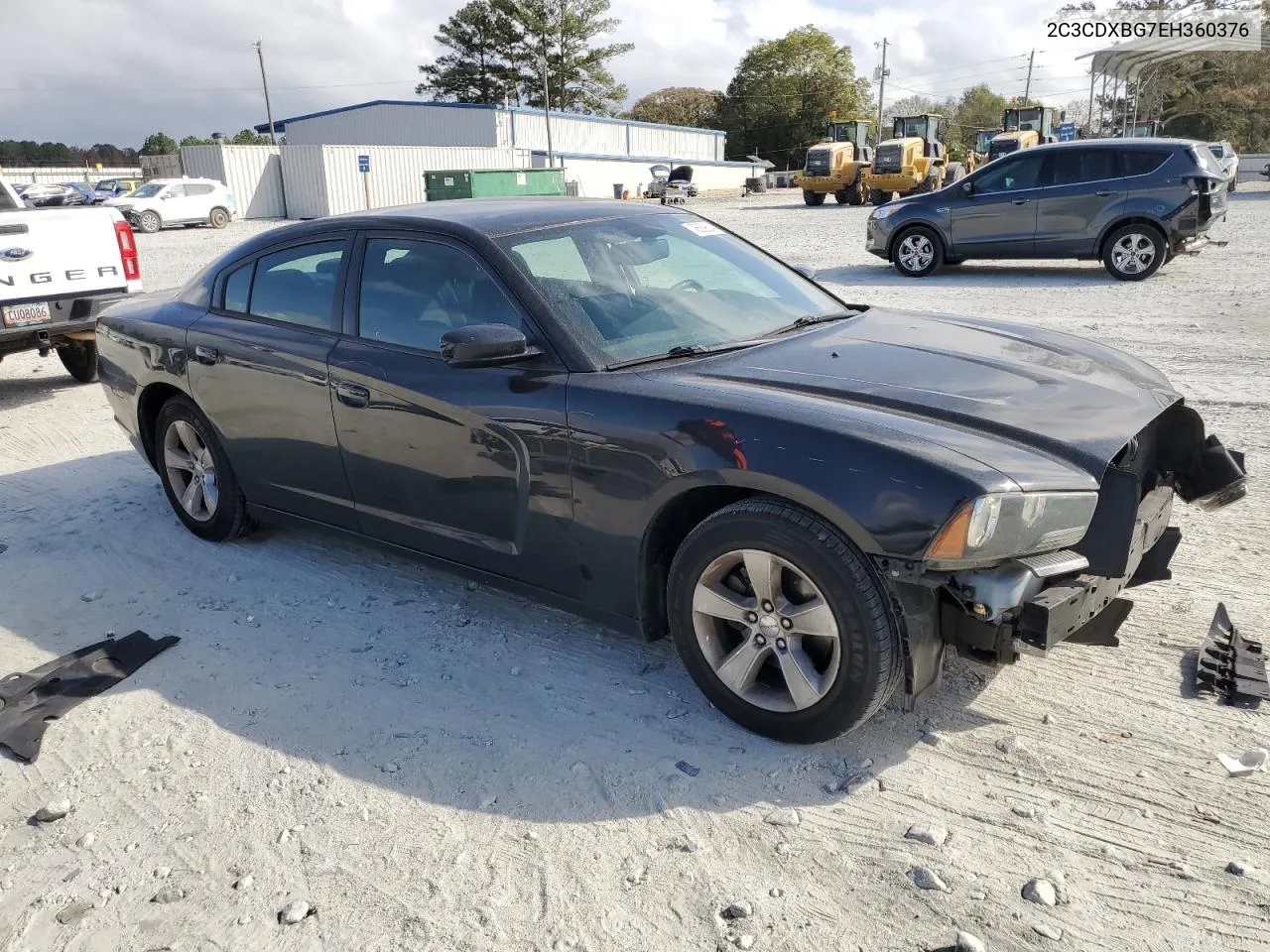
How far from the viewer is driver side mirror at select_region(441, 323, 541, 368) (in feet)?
10.8

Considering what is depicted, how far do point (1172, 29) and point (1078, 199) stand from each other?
2009 inches

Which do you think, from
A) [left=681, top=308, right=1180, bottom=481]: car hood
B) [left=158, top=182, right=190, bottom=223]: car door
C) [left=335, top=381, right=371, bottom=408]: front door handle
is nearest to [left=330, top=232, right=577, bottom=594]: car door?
[left=335, top=381, right=371, bottom=408]: front door handle

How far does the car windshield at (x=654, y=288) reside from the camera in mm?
3566

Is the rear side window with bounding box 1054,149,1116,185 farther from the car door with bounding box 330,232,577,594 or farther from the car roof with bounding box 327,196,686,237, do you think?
the car door with bounding box 330,232,577,594

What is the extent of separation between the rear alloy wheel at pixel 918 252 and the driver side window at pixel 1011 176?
0.91 metres

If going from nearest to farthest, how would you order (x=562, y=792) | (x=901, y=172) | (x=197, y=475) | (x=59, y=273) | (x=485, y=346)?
1. (x=562, y=792)
2. (x=485, y=346)
3. (x=197, y=475)
4. (x=59, y=273)
5. (x=901, y=172)

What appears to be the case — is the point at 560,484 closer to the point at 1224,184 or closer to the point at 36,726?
the point at 36,726

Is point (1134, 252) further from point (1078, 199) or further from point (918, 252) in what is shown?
point (918, 252)

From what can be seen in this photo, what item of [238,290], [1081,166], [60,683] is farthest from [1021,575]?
[1081,166]

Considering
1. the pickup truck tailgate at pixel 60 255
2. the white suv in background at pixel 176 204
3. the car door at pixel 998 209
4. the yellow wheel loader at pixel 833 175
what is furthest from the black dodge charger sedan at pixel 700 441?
the yellow wheel loader at pixel 833 175

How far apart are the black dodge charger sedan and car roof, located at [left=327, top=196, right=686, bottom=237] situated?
0.02 metres

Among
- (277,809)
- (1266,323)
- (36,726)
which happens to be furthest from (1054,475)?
(1266,323)

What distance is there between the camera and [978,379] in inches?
132

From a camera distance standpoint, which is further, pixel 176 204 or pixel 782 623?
pixel 176 204
